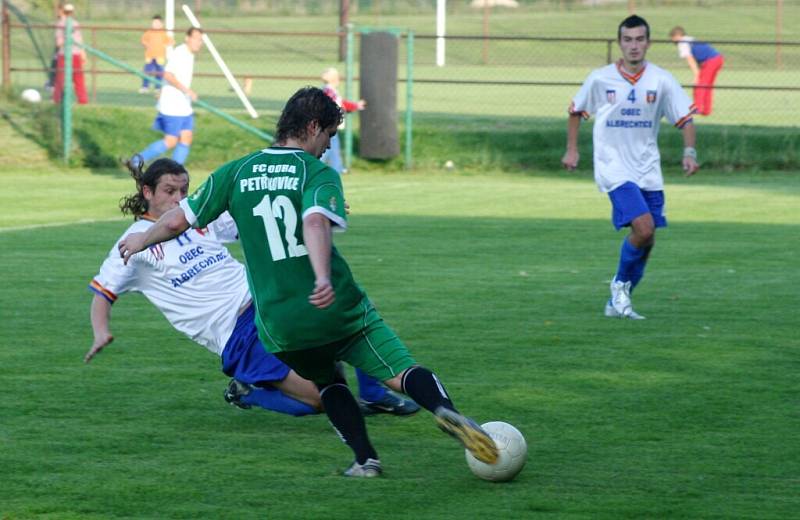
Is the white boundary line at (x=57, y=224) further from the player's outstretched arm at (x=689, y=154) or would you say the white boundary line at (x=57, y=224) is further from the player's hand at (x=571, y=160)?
the player's outstretched arm at (x=689, y=154)

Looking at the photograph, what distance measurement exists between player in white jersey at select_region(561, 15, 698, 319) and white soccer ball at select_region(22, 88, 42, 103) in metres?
14.7

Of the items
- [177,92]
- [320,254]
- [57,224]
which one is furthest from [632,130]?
[177,92]

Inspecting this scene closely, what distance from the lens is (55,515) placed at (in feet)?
17.6

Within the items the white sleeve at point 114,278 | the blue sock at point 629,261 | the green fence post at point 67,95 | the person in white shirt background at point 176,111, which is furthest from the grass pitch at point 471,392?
the green fence post at point 67,95

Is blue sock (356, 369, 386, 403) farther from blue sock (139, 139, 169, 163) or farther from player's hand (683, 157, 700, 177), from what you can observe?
blue sock (139, 139, 169, 163)

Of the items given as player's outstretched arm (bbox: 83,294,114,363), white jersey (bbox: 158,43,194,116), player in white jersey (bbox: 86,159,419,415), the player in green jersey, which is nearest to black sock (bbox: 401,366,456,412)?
the player in green jersey

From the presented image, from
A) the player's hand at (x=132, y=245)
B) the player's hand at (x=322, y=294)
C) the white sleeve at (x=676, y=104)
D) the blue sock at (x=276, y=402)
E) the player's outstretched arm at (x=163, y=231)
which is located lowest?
the blue sock at (x=276, y=402)

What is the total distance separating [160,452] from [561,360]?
9.66 feet

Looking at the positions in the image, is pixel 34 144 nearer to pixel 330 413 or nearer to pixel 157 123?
pixel 157 123

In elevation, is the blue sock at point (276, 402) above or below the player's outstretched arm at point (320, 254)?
below

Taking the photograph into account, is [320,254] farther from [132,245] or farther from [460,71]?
[460,71]

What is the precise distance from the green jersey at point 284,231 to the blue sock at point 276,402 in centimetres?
106

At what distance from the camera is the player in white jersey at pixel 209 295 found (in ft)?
22.5

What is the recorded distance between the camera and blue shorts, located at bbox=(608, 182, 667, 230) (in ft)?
34.0
